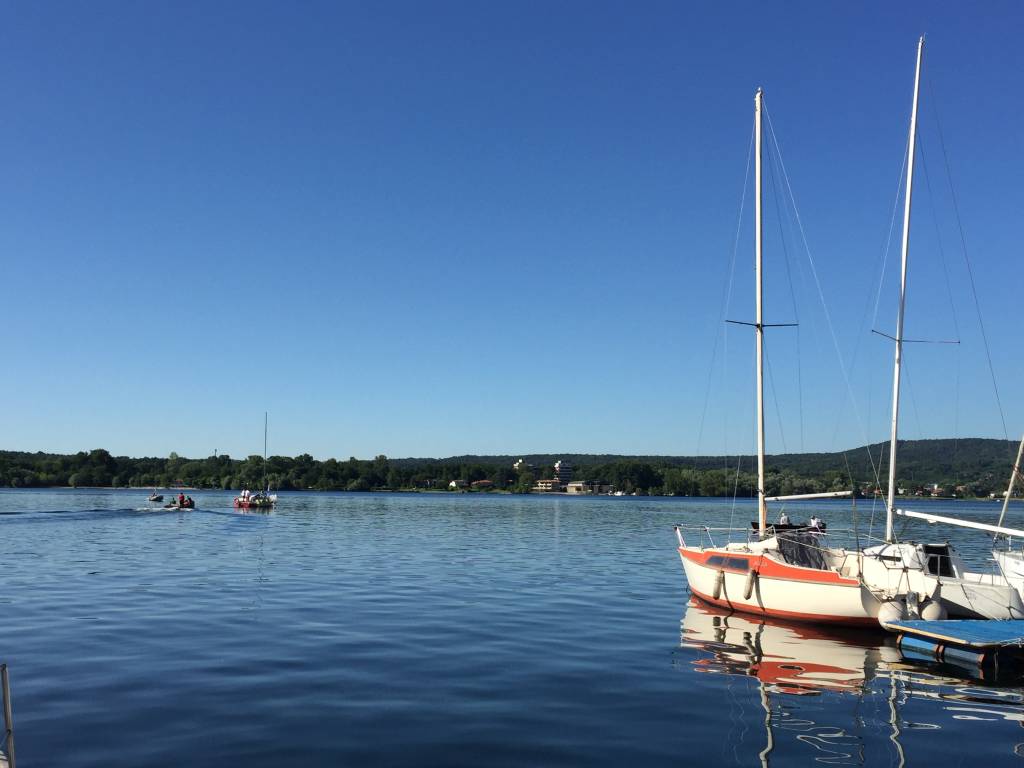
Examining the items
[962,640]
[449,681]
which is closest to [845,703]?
[962,640]

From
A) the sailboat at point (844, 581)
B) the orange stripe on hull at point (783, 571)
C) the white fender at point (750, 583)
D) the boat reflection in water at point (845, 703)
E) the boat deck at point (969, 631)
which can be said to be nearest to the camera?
the boat reflection in water at point (845, 703)

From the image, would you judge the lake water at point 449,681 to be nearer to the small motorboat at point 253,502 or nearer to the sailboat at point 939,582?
the sailboat at point 939,582

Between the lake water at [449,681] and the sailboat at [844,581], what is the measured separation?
3.22 ft

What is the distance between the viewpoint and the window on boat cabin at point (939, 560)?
2964cm

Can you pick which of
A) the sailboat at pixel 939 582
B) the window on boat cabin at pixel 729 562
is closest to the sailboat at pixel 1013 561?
the sailboat at pixel 939 582

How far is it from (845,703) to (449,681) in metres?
8.95

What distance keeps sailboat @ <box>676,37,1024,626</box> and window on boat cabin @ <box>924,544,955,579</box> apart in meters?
0.03

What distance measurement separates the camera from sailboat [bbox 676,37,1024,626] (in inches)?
1113

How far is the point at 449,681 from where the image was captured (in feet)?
65.1

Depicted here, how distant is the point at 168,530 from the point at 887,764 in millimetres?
73320

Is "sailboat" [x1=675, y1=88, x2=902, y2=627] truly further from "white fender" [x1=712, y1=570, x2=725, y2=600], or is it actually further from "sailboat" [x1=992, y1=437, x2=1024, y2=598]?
"sailboat" [x1=992, y1=437, x2=1024, y2=598]

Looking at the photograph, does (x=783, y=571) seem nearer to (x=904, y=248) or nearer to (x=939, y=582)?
(x=939, y=582)

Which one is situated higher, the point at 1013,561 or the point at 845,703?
the point at 1013,561

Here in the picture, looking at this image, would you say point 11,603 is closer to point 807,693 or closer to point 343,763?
point 343,763
